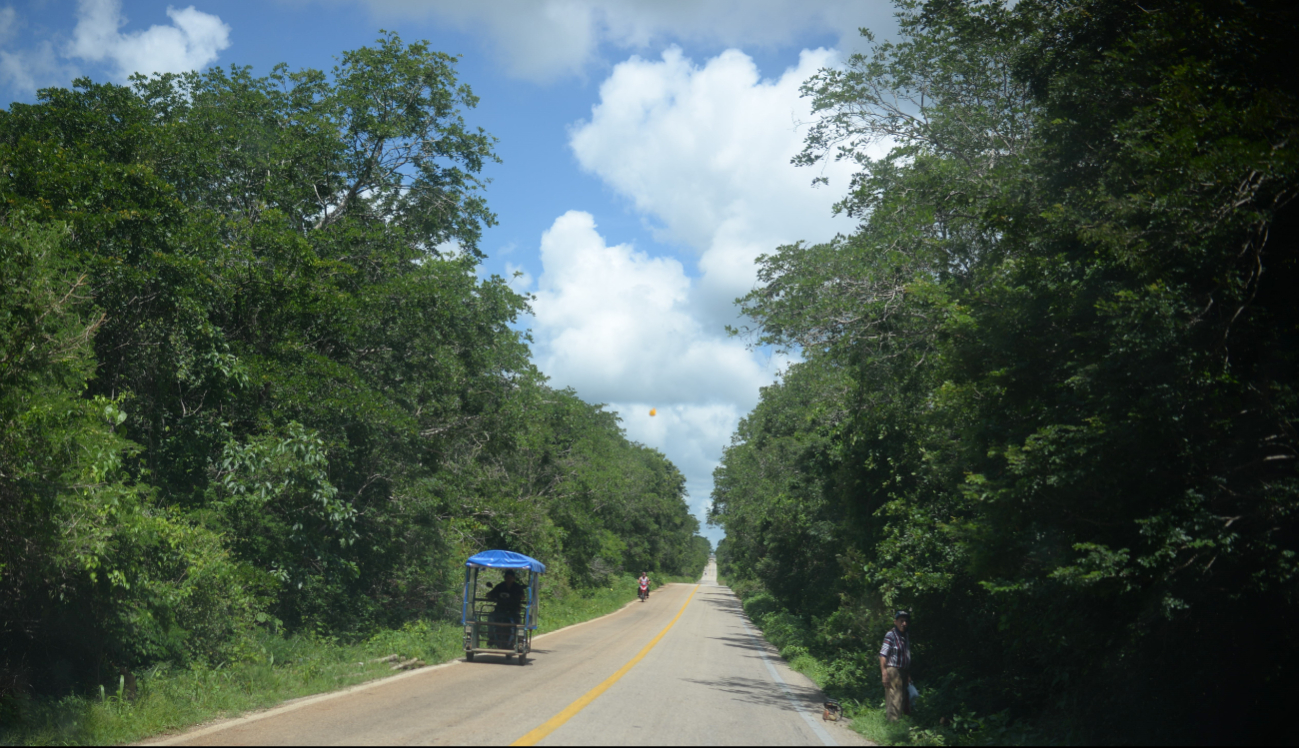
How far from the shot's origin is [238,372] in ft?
46.1

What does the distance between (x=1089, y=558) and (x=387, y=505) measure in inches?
666

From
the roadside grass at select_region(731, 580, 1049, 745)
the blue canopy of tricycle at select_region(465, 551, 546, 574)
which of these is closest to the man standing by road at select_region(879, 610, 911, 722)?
the roadside grass at select_region(731, 580, 1049, 745)

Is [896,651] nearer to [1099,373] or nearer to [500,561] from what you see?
[1099,373]

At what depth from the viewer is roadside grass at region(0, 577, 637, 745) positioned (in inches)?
350

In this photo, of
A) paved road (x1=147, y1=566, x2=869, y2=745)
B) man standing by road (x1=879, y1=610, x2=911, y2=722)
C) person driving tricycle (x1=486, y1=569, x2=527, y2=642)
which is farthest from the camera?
person driving tricycle (x1=486, y1=569, x2=527, y2=642)

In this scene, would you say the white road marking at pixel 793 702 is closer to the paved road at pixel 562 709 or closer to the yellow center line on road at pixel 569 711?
the paved road at pixel 562 709

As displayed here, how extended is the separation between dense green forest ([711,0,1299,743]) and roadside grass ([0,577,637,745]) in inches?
360

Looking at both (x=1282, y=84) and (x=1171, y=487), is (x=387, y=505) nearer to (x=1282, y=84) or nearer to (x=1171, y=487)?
(x=1171, y=487)

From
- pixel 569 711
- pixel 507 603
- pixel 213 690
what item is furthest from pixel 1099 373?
pixel 507 603

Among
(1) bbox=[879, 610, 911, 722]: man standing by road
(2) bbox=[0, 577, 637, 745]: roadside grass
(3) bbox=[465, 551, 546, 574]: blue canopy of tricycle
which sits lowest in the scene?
(2) bbox=[0, 577, 637, 745]: roadside grass

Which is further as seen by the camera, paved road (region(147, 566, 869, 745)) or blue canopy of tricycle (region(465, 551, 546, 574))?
blue canopy of tricycle (region(465, 551, 546, 574))

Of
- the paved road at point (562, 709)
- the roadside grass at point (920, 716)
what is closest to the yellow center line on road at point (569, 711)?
the paved road at point (562, 709)

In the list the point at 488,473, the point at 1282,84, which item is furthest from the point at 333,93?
the point at 1282,84

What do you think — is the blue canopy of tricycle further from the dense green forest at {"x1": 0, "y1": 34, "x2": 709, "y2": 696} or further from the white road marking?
the white road marking
